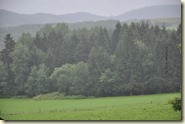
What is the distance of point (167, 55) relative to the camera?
454cm

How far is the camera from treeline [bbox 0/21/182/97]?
458cm

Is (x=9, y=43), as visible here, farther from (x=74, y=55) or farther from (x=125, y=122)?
(x=125, y=122)

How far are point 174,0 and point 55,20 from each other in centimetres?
139

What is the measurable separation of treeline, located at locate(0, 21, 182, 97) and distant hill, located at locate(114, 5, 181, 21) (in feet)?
0.38

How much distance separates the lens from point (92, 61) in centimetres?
471

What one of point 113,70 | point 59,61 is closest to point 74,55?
point 59,61

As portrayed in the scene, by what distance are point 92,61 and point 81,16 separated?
1.78 feet

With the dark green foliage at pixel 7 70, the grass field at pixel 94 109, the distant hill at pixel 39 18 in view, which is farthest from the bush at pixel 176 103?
the dark green foliage at pixel 7 70

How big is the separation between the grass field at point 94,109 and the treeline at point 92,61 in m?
0.09

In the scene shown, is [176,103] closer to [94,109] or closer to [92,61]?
[94,109]

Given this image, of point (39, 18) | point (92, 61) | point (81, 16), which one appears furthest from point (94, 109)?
point (39, 18)

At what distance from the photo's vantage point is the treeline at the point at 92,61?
458 centimetres

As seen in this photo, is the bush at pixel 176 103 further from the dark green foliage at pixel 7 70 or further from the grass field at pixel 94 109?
the dark green foliage at pixel 7 70

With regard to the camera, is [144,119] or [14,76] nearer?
[144,119]
